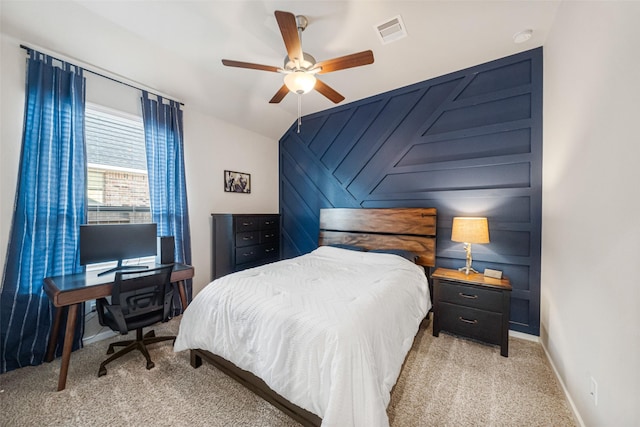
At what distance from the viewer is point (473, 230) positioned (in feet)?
8.28

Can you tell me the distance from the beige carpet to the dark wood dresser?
56.2 inches

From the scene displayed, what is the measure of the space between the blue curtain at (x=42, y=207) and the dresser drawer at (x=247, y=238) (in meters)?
1.71

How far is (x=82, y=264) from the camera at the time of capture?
7.61ft

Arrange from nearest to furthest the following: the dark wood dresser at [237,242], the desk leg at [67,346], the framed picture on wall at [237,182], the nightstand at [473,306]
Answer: the desk leg at [67,346] < the nightstand at [473,306] < the dark wood dresser at [237,242] < the framed picture on wall at [237,182]

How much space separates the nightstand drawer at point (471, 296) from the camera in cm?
235

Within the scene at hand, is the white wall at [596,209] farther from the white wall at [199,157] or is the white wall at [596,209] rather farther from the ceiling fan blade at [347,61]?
the white wall at [199,157]

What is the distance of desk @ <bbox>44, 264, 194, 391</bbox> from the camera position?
1890 millimetres

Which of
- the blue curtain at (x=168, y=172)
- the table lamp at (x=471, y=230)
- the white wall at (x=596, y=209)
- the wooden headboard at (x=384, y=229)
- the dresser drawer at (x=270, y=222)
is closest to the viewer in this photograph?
the white wall at (x=596, y=209)

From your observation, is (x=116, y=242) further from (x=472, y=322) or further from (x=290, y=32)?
(x=472, y=322)

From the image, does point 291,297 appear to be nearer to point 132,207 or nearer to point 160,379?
point 160,379

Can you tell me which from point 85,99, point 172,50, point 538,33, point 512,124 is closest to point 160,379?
point 85,99

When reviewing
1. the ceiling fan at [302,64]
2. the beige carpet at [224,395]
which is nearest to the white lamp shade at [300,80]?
the ceiling fan at [302,64]

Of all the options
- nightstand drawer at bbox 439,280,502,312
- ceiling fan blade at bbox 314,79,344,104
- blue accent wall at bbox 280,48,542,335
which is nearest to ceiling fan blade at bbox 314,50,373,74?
ceiling fan blade at bbox 314,79,344,104

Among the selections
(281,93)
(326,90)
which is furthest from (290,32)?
(281,93)
